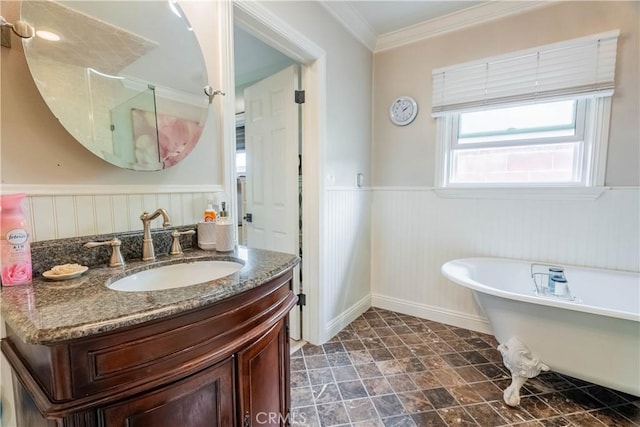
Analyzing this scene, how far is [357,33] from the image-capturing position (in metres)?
2.43

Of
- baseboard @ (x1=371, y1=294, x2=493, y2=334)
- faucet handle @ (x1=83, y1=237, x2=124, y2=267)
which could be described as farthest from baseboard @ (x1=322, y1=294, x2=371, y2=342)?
faucet handle @ (x1=83, y1=237, x2=124, y2=267)

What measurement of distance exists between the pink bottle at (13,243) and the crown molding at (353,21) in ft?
6.92

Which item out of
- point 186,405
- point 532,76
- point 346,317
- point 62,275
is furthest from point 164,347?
point 532,76

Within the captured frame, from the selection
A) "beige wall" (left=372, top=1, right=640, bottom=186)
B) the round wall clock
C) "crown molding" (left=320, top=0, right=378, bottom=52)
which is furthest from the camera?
the round wall clock

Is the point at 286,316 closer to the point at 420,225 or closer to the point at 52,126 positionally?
the point at 52,126

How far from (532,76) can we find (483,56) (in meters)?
0.39

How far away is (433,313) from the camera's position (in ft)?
8.57

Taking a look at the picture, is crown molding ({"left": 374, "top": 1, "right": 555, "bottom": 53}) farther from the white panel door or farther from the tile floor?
the tile floor

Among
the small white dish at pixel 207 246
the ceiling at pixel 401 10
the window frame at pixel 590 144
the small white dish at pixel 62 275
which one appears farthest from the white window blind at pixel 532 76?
the small white dish at pixel 62 275

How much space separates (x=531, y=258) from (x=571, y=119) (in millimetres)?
1051

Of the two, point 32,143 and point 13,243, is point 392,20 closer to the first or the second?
point 32,143

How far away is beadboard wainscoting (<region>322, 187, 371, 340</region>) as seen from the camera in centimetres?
227

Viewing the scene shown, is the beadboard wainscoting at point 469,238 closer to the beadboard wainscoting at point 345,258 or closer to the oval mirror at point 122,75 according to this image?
the beadboard wainscoting at point 345,258

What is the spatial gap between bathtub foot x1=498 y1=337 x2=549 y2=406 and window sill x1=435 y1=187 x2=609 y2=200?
1.13 meters
